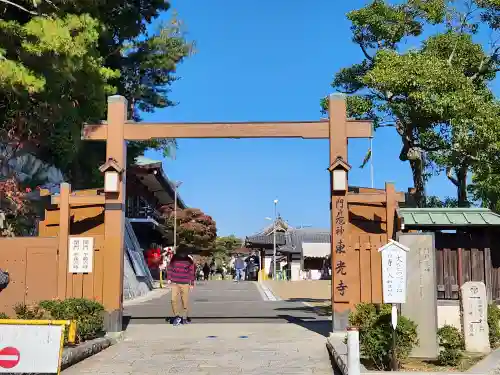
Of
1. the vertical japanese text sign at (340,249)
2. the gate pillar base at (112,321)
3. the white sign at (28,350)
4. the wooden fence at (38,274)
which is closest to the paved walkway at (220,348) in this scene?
the gate pillar base at (112,321)

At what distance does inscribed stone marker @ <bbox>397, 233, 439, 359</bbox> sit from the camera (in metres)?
8.79

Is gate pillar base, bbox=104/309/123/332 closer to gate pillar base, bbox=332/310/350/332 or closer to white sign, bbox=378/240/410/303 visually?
gate pillar base, bbox=332/310/350/332

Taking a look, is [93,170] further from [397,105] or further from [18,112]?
[397,105]

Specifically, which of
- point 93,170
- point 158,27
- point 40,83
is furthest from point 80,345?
point 158,27

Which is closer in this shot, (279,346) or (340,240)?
(279,346)

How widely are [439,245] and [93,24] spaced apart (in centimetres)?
966

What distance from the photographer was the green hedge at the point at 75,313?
9844 millimetres

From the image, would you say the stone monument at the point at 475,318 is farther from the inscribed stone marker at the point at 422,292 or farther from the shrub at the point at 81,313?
the shrub at the point at 81,313

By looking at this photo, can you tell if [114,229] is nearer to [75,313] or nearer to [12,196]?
[75,313]

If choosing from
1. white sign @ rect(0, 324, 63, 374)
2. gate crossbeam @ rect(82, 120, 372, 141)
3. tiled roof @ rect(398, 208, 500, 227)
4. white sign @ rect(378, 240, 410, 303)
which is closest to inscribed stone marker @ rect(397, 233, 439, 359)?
white sign @ rect(378, 240, 410, 303)

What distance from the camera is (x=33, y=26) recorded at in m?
11.4

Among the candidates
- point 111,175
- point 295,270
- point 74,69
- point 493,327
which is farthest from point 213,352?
point 295,270

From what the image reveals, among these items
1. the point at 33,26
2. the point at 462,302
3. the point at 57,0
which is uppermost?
the point at 57,0

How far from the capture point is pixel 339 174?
1149cm
